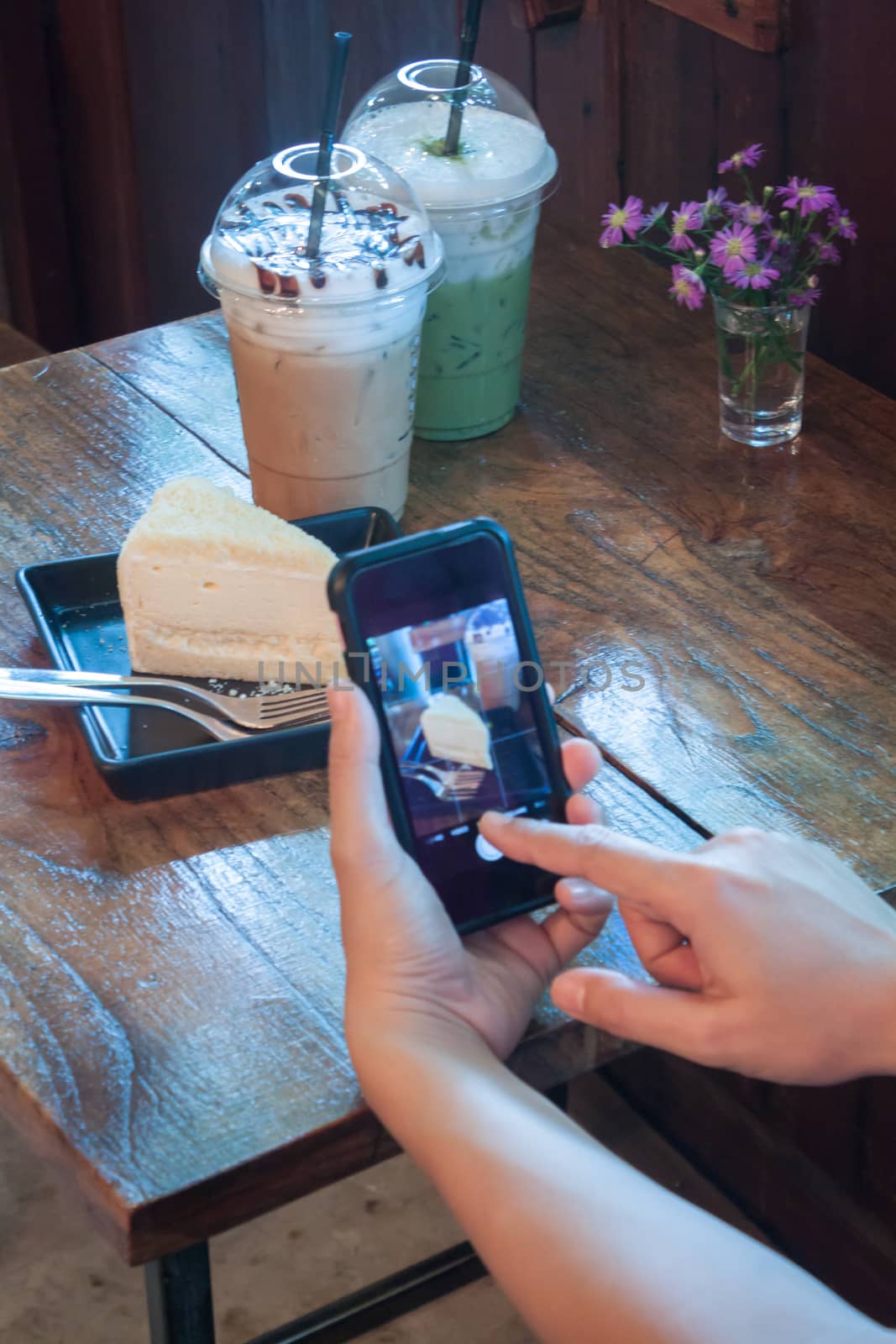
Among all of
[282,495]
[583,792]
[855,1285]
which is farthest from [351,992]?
[855,1285]

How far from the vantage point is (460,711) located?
91cm

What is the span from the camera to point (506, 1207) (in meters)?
0.75

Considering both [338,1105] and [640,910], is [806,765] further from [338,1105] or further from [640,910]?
[338,1105]

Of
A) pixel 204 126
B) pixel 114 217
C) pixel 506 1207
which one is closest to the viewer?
pixel 506 1207

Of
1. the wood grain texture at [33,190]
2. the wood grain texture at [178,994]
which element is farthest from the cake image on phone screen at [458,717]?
the wood grain texture at [33,190]

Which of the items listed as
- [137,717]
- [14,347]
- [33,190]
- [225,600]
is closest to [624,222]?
[225,600]

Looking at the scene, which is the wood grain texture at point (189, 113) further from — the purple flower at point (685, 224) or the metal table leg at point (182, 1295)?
the metal table leg at point (182, 1295)

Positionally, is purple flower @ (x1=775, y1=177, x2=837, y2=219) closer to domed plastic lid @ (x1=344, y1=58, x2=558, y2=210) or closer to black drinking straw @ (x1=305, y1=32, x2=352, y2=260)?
domed plastic lid @ (x1=344, y1=58, x2=558, y2=210)

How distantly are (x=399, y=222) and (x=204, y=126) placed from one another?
1551 mm

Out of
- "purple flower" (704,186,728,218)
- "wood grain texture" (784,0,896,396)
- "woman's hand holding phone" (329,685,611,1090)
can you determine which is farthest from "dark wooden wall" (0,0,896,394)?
"woman's hand holding phone" (329,685,611,1090)

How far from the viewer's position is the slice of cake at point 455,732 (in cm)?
90

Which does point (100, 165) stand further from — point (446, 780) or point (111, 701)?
point (446, 780)

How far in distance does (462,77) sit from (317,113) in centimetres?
122

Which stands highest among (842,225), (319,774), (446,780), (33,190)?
(842,225)
